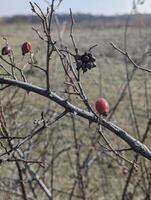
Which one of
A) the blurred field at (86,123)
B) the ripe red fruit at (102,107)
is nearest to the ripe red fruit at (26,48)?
the blurred field at (86,123)

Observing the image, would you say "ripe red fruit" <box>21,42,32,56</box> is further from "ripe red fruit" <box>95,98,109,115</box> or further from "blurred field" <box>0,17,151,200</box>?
"ripe red fruit" <box>95,98,109,115</box>

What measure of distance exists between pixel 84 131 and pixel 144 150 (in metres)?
6.65

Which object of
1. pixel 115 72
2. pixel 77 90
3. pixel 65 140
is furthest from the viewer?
pixel 115 72

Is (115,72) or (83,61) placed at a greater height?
(83,61)

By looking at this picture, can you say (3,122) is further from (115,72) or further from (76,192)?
(115,72)

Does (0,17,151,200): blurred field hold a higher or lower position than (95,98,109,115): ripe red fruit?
lower

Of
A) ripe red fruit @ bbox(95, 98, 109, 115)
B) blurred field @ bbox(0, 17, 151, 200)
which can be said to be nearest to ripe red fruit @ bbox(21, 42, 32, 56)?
blurred field @ bbox(0, 17, 151, 200)

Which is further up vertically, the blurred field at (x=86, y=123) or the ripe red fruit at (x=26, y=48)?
the ripe red fruit at (x=26, y=48)

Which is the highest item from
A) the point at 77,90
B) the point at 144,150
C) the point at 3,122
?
the point at 77,90

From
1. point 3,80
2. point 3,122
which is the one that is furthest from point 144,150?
point 3,122

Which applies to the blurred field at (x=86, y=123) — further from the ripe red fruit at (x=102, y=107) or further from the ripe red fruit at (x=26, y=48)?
the ripe red fruit at (x=102, y=107)

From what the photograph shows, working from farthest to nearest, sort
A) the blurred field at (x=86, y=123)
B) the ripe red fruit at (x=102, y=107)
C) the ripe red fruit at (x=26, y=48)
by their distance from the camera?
the blurred field at (x=86, y=123)
the ripe red fruit at (x=26, y=48)
the ripe red fruit at (x=102, y=107)

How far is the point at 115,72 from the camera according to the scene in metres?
14.8

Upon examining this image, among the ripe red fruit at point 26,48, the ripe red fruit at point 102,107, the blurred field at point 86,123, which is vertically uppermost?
the ripe red fruit at point 26,48
